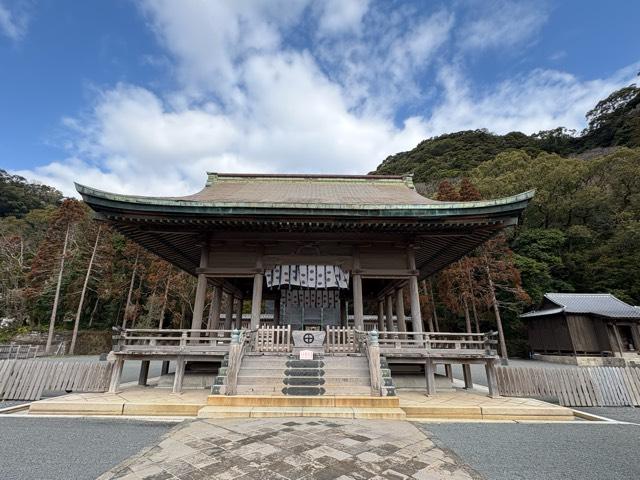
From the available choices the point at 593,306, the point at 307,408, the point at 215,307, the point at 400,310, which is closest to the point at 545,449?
the point at 307,408

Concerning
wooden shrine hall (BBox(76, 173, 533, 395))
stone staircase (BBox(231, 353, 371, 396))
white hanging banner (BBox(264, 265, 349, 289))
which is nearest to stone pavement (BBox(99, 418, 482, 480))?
stone staircase (BBox(231, 353, 371, 396))

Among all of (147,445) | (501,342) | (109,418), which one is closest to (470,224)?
(147,445)

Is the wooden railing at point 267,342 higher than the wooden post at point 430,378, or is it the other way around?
the wooden railing at point 267,342

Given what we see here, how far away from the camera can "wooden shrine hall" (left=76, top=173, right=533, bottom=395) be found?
848 cm

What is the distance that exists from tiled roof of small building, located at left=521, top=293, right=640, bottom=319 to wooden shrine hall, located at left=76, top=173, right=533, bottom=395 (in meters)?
14.8

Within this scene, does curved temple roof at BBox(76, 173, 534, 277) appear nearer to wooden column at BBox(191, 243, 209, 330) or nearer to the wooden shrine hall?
the wooden shrine hall

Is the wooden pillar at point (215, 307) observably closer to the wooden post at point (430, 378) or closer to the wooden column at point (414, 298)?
the wooden column at point (414, 298)

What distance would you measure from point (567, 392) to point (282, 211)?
947 cm

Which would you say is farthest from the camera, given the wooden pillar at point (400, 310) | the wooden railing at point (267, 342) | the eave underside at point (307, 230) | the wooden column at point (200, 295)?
the wooden pillar at point (400, 310)

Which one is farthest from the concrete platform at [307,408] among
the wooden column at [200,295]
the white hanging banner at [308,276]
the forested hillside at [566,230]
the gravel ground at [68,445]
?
the forested hillside at [566,230]

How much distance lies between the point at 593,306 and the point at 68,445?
2799 centimetres

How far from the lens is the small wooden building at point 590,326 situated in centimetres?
1973

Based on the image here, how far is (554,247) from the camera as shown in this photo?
29094mm

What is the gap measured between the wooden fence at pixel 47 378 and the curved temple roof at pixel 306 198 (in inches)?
189
